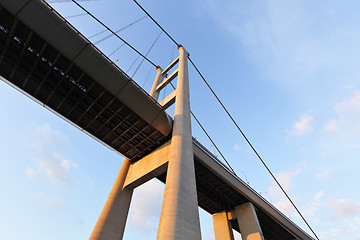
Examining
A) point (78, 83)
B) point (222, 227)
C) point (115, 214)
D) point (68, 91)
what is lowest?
point (115, 214)

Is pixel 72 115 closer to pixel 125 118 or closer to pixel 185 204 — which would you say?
pixel 125 118

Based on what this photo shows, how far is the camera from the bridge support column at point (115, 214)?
59.1 feet

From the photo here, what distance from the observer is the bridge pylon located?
1358cm

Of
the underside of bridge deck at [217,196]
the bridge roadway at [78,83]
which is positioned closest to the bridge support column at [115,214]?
the bridge roadway at [78,83]

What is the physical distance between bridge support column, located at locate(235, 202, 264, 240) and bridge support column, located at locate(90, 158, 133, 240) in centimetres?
1718

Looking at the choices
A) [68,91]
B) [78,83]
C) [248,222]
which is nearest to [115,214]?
[68,91]

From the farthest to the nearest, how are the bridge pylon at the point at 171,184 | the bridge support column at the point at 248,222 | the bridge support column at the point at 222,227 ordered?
1. the bridge support column at the point at 222,227
2. the bridge support column at the point at 248,222
3. the bridge pylon at the point at 171,184

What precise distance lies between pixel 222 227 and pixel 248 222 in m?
5.04

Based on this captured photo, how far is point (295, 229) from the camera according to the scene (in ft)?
114

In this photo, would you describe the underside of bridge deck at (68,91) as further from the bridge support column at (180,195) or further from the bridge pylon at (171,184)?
the bridge support column at (180,195)

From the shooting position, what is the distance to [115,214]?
63.3ft

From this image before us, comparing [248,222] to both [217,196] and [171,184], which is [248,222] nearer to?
[217,196]

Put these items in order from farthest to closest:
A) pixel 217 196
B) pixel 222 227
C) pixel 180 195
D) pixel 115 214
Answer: pixel 222 227 < pixel 217 196 < pixel 115 214 < pixel 180 195

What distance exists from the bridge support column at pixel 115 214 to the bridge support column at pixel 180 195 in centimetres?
754
